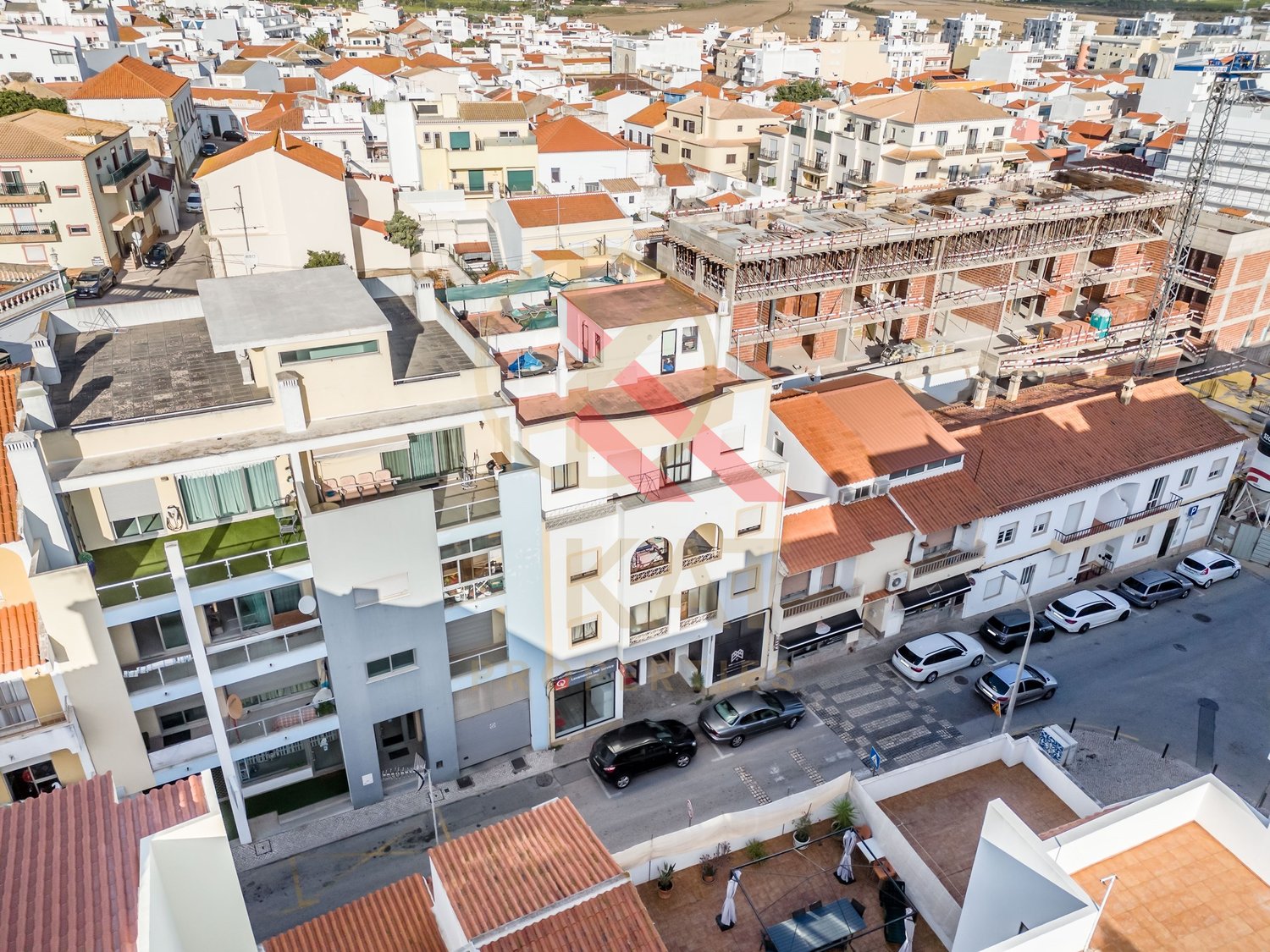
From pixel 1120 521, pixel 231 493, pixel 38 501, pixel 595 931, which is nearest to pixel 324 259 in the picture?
pixel 231 493

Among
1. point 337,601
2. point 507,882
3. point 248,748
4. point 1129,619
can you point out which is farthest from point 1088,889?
point 1129,619

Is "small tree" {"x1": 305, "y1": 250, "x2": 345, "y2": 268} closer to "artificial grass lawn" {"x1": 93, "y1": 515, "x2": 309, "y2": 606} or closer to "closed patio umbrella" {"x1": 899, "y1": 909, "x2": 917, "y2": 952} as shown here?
"artificial grass lawn" {"x1": 93, "y1": 515, "x2": 309, "y2": 606}

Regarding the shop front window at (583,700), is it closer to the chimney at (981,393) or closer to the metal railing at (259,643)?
the metal railing at (259,643)

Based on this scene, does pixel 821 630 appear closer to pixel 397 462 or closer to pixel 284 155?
pixel 397 462

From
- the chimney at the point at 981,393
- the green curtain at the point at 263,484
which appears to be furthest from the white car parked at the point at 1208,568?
the green curtain at the point at 263,484

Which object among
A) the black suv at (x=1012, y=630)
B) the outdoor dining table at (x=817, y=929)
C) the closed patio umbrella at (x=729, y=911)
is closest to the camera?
the outdoor dining table at (x=817, y=929)

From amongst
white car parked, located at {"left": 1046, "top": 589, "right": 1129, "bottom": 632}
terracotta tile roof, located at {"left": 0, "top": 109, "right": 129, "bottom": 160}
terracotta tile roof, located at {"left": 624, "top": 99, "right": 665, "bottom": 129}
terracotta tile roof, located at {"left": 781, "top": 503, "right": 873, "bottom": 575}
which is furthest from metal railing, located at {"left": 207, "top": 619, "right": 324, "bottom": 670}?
terracotta tile roof, located at {"left": 624, "top": 99, "right": 665, "bottom": 129}
